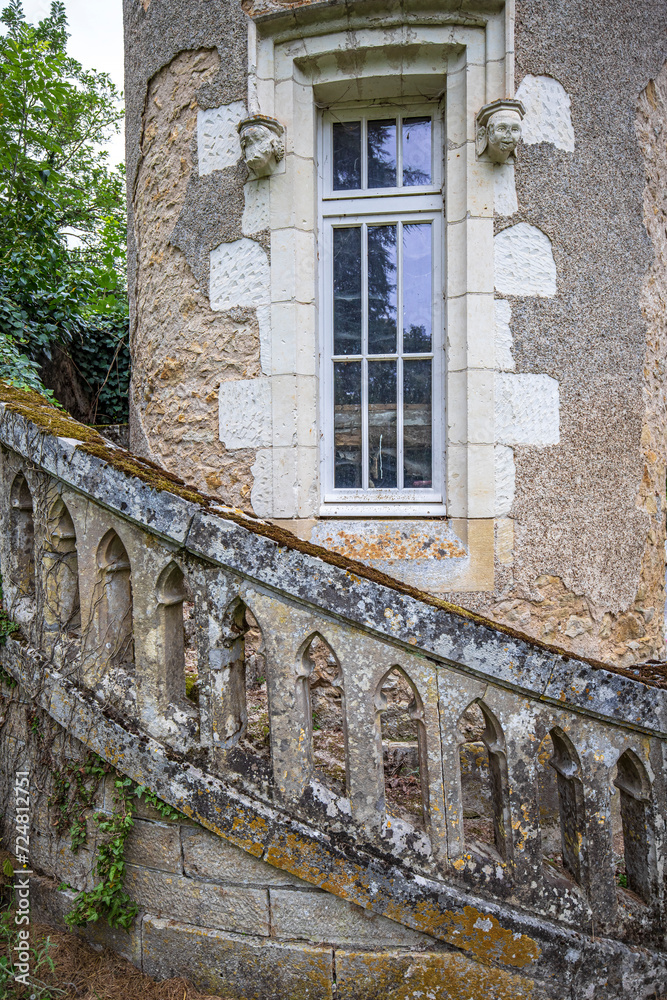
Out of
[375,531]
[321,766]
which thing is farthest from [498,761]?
[375,531]

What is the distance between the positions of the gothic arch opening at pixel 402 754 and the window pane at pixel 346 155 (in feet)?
8.40

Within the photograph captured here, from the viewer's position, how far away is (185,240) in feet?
10.8

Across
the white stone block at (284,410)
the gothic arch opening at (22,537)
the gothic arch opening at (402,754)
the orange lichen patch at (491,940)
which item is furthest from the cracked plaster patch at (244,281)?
the orange lichen patch at (491,940)

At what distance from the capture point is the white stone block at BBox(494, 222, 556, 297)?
9.87 ft

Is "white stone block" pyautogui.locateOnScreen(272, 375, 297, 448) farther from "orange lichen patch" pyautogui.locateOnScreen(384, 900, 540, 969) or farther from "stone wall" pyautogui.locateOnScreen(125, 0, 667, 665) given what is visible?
"orange lichen patch" pyautogui.locateOnScreen(384, 900, 540, 969)

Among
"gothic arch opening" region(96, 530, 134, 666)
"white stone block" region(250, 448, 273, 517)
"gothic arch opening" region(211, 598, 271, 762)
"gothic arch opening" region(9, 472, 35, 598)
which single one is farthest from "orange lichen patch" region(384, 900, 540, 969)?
"white stone block" region(250, 448, 273, 517)

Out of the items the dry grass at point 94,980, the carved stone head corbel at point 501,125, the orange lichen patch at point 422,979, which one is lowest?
the dry grass at point 94,980

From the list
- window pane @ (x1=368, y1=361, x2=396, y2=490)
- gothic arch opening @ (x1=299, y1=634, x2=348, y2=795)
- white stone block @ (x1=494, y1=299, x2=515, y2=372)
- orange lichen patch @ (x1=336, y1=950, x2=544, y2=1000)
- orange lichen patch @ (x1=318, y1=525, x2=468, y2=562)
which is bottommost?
orange lichen patch @ (x1=336, y1=950, x2=544, y2=1000)

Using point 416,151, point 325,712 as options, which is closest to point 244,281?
point 416,151

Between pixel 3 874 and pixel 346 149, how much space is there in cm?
363

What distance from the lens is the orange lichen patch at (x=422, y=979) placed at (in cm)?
170

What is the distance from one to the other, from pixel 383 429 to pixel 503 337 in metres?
0.76

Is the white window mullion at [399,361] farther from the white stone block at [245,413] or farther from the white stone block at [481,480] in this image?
the white stone block at [245,413]

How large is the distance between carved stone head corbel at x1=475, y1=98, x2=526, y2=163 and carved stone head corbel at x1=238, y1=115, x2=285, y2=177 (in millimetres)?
996
